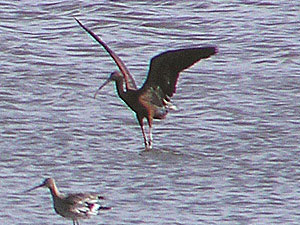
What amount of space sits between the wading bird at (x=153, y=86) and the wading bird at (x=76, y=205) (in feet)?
5.36

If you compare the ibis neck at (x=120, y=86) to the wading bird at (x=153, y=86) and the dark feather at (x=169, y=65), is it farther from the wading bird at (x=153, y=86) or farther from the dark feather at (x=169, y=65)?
the dark feather at (x=169, y=65)

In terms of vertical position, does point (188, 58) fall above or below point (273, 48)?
above

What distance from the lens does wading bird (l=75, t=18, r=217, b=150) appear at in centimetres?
1044

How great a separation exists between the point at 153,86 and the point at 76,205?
2237 mm

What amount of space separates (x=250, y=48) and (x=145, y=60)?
1299 mm

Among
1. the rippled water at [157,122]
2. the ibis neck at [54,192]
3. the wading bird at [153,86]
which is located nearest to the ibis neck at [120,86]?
the wading bird at [153,86]

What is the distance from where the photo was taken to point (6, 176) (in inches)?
410

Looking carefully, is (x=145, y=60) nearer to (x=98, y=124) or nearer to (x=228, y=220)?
(x=98, y=124)

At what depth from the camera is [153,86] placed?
1106cm

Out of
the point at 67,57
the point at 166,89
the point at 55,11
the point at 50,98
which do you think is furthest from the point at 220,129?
the point at 55,11

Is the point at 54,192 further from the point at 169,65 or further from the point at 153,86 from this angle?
the point at 153,86

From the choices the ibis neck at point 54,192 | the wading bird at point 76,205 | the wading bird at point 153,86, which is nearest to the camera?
the wading bird at point 76,205

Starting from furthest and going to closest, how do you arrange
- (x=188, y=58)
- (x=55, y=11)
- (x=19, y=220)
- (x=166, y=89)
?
1. (x=55, y=11)
2. (x=166, y=89)
3. (x=188, y=58)
4. (x=19, y=220)

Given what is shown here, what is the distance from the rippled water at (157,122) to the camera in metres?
9.84
